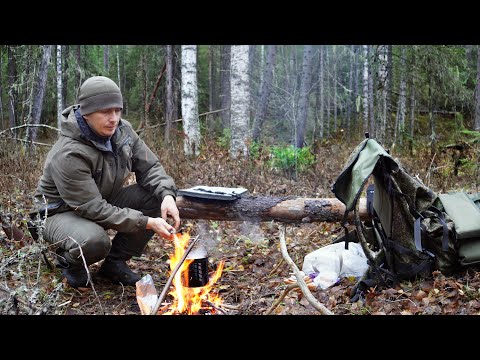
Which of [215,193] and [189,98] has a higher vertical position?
[189,98]

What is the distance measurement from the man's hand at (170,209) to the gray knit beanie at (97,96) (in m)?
1.02

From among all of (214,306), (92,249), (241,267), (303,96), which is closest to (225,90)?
(303,96)

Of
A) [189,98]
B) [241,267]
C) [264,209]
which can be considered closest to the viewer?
[264,209]

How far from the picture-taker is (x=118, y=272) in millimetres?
4832

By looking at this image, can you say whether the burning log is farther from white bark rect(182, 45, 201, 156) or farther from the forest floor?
white bark rect(182, 45, 201, 156)

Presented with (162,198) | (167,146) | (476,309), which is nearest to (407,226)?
(476,309)

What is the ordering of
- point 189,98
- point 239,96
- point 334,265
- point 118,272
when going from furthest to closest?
1. point 189,98
2. point 239,96
3. point 118,272
4. point 334,265

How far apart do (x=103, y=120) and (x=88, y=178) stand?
0.54 m

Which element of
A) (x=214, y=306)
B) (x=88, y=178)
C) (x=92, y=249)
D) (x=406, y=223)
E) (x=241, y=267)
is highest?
(x=88, y=178)

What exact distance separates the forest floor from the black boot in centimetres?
8

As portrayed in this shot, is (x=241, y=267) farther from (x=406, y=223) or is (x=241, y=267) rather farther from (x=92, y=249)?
(x=406, y=223)

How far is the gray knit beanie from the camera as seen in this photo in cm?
410

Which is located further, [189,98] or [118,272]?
[189,98]
